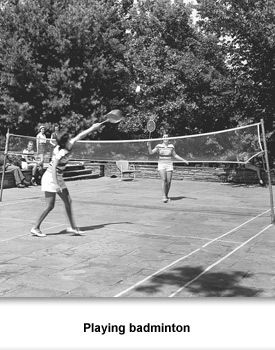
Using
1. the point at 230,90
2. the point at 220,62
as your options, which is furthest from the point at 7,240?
the point at 220,62

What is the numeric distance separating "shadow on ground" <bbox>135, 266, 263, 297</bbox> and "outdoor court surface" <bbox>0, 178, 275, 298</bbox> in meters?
0.01

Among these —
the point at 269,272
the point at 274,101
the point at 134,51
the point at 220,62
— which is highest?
the point at 134,51

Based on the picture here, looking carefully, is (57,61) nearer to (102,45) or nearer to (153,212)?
(102,45)

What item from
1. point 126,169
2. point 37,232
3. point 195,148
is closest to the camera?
point 37,232

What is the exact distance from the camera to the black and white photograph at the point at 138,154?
6156 millimetres

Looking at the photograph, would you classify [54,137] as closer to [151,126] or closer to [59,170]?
[151,126]

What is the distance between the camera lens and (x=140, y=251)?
24.8 ft

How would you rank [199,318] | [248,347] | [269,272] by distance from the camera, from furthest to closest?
[269,272] < [199,318] < [248,347]

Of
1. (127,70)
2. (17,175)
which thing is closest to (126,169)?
(127,70)

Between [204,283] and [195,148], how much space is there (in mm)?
8031

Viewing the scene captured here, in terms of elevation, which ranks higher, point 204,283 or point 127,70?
point 127,70

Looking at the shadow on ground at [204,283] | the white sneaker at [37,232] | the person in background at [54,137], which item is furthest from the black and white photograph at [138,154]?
the person in background at [54,137]

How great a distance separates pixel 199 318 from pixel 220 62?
17385 millimetres

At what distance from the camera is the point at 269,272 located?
6.35m
